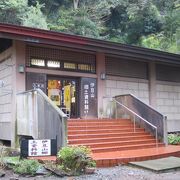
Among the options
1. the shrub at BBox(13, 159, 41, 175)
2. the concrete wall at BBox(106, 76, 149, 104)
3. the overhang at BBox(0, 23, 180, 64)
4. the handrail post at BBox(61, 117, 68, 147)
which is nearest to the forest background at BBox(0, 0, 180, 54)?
the concrete wall at BBox(106, 76, 149, 104)

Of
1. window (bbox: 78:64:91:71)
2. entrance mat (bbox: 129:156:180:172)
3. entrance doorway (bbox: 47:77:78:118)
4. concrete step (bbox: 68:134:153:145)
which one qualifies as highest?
window (bbox: 78:64:91:71)

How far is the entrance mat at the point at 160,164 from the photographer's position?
9.11m

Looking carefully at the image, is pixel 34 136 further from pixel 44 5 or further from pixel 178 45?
pixel 44 5

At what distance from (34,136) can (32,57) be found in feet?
12.7

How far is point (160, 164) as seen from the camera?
9703mm

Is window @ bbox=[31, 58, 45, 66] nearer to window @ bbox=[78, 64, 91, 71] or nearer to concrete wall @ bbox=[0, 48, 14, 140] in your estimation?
concrete wall @ bbox=[0, 48, 14, 140]

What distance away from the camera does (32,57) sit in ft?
47.4

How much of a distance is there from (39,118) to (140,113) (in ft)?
16.5

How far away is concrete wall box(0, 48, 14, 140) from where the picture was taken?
14.1 metres

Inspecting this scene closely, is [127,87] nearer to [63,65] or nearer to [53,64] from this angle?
[63,65]

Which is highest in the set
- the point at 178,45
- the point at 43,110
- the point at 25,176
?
the point at 178,45

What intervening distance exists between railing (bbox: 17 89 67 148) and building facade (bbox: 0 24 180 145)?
72 centimetres

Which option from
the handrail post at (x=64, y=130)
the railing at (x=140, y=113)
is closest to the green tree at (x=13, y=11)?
the railing at (x=140, y=113)

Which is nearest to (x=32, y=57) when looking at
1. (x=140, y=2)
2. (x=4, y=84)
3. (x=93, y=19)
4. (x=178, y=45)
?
(x=4, y=84)
